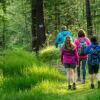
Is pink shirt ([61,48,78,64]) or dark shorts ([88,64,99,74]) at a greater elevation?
pink shirt ([61,48,78,64])

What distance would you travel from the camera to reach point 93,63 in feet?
43.7

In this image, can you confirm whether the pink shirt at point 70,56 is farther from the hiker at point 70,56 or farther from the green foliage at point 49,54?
the green foliage at point 49,54

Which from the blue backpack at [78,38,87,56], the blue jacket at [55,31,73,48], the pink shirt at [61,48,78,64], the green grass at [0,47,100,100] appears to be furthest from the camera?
the blue jacket at [55,31,73,48]

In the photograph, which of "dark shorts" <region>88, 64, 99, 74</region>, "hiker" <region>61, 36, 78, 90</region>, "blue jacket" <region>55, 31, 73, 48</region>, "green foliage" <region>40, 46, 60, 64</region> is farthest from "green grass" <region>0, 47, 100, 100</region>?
"green foliage" <region>40, 46, 60, 64</region>

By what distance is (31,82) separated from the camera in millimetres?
13398

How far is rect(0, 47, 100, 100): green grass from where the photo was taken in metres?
10.8

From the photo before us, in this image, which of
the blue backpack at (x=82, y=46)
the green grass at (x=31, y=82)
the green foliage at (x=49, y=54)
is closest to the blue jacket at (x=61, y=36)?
the green grass at (x=31, y=82)

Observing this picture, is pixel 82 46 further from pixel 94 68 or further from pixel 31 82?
pixel 31 82

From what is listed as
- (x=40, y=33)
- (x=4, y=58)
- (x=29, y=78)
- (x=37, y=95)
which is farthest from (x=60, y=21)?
(x=37, y=95)

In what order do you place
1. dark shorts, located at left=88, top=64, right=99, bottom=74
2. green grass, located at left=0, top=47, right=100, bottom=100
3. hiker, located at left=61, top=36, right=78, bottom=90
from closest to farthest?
green grass, located at left=0, top=47, right=100, bottom=100
dark shorts, located at left=88, top=64, right=99, bottom=74
hiker, located at left=61, top=36, right=78, bottom=90

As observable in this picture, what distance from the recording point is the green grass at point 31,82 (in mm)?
10844

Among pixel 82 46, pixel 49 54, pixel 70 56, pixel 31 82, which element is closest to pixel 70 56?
pixel 70 56

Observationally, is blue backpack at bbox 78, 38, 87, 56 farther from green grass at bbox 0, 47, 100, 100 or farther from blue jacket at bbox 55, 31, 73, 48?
blue jacket at bbox 55, 31, 73, 48

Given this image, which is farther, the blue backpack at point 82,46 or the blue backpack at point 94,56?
the blue backpack at point 82,46
